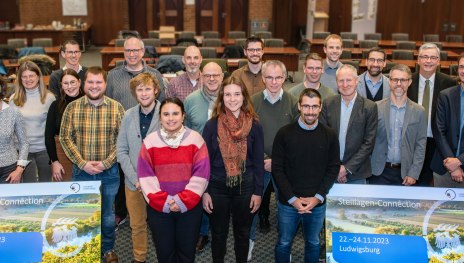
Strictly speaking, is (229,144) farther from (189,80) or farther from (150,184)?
(189,80)

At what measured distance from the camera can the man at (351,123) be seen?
3.70 meters

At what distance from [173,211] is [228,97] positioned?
0.85 metres

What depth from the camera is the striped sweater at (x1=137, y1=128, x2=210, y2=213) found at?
10.4 ft

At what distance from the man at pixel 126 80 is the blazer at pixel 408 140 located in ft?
6.17

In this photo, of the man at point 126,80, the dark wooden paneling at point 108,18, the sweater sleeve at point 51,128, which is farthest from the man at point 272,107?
the dark wooden paneling at point 108,18

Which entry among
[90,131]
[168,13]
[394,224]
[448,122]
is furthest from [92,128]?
[168,13]

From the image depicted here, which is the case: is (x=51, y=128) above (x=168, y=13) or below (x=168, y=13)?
below

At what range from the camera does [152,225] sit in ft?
10.8

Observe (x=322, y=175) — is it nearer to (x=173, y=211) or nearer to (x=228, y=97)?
(x=228, y=97)

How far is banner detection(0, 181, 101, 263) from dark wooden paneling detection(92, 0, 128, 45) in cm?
1460

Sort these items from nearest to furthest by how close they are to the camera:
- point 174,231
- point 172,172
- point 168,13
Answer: point 172,172, point 174,231, point 168,13

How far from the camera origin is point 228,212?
3566 mm

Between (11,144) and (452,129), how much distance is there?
347cm

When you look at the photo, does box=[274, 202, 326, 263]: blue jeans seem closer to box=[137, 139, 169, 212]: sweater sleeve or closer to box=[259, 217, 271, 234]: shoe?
box=[137, 139, 169, 212]: sweater sleeve
